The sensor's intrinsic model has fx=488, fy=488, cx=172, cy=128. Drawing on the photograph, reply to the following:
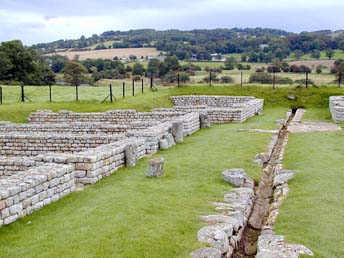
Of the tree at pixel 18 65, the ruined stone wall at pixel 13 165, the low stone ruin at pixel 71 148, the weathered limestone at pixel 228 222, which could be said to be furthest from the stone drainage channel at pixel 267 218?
the tree at pixel 18 65

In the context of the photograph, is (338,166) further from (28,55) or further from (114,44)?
(114,44)

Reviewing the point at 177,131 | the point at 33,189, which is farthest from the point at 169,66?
the point at 33,189

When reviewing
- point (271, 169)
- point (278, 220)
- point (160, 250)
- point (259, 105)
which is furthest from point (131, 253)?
point (259, 105)

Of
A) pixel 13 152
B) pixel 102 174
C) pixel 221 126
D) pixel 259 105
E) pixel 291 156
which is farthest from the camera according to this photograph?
pixel 259 105

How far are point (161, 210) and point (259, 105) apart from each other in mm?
25253

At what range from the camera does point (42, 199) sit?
435 inches

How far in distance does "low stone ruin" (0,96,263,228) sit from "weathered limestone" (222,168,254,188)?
6.09 ft

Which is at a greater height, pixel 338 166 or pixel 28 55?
pixel 28 55

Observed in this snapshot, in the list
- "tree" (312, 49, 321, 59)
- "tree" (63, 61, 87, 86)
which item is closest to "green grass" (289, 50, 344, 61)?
"tree" (312, 49, 321, 59)

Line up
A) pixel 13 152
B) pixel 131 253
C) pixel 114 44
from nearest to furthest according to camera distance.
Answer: pixel 131 253, pixel 13 152, pixel 114 44

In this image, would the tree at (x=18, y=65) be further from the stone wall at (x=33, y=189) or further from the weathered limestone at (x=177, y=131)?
the stone wall at (x=33, y=189)

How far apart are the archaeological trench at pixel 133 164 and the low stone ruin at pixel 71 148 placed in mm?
22

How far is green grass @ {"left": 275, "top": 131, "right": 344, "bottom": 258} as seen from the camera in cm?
905

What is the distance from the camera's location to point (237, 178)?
1323cm
